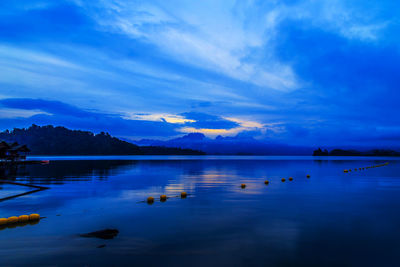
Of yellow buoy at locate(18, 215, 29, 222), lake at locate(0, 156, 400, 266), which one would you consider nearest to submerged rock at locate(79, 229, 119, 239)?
lake at locate(0, 156, 400, 266)

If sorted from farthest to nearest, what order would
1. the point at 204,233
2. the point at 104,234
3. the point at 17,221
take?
the point at 17,221, the point at 204,233, the point at 104,234

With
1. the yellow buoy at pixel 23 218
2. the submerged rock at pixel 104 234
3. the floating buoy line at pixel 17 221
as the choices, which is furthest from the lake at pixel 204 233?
the yellow buoy at pixel 23 218

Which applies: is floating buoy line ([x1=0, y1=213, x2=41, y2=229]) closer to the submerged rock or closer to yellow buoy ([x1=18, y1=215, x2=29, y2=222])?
yellow buoy ([x1=18, y1=215, x2=29, y2=222])

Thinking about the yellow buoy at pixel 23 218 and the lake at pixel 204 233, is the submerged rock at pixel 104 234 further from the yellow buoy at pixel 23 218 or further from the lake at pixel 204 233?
the yellow buoy at pixel 23 218

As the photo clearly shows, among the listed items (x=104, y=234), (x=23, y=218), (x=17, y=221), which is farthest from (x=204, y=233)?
(x=17, y=221)

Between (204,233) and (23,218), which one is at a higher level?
(23,218)

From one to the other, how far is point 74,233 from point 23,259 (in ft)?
10.4

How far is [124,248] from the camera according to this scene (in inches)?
452

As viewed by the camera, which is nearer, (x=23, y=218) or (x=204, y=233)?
(x=204, y=233)

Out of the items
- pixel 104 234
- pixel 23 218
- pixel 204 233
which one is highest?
pixel 23 218

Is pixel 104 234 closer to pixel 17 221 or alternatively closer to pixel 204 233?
pixel 204 233

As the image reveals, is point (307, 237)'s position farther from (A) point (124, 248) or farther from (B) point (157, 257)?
(A) point (124, 248)

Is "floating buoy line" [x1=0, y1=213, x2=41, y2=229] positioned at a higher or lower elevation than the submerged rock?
higher

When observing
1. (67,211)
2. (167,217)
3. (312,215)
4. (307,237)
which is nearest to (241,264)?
(307,237)
